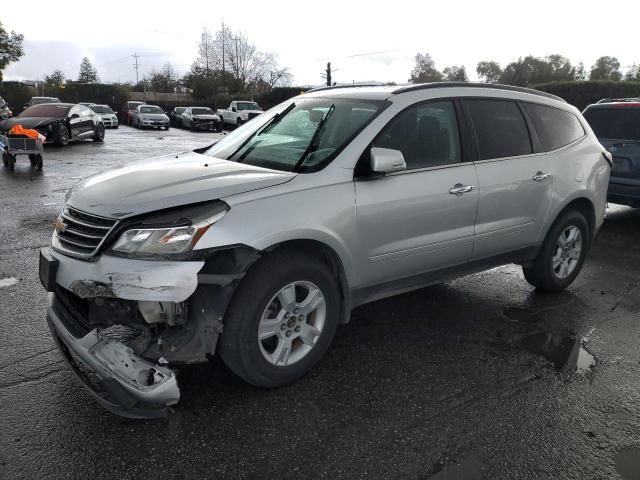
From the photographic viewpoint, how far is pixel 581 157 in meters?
4.88

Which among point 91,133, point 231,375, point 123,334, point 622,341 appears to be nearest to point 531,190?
point 622,341

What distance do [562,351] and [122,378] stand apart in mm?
3082

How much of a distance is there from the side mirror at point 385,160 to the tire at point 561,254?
2.13 meters

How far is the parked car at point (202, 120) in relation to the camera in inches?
1266

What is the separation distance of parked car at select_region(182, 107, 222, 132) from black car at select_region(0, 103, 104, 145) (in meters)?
13.1

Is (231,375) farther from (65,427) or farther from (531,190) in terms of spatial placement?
(531,190)

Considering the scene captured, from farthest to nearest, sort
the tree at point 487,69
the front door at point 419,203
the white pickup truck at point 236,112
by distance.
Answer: the tree at point 487,69
the white pickup truck at point 236,112
the front door at point 419,203

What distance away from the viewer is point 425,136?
3.83 meters

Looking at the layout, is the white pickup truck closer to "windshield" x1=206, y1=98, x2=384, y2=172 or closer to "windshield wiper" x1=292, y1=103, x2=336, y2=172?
"windshield" x1=206, y1=98, x2=384, y2=172

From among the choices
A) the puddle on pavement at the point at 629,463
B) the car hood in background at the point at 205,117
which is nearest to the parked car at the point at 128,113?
the car hood in background at the point at 205,117

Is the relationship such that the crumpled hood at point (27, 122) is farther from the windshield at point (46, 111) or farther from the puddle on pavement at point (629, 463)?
the puddle on pavement at point (629, 463)

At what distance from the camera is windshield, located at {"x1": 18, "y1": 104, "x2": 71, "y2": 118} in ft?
53.4

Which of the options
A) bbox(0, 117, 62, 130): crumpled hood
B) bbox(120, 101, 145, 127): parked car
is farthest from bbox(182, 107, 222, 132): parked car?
bbox(0, 117, 62, 130): crumpled hood

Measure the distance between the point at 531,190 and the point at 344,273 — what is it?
2044mm
